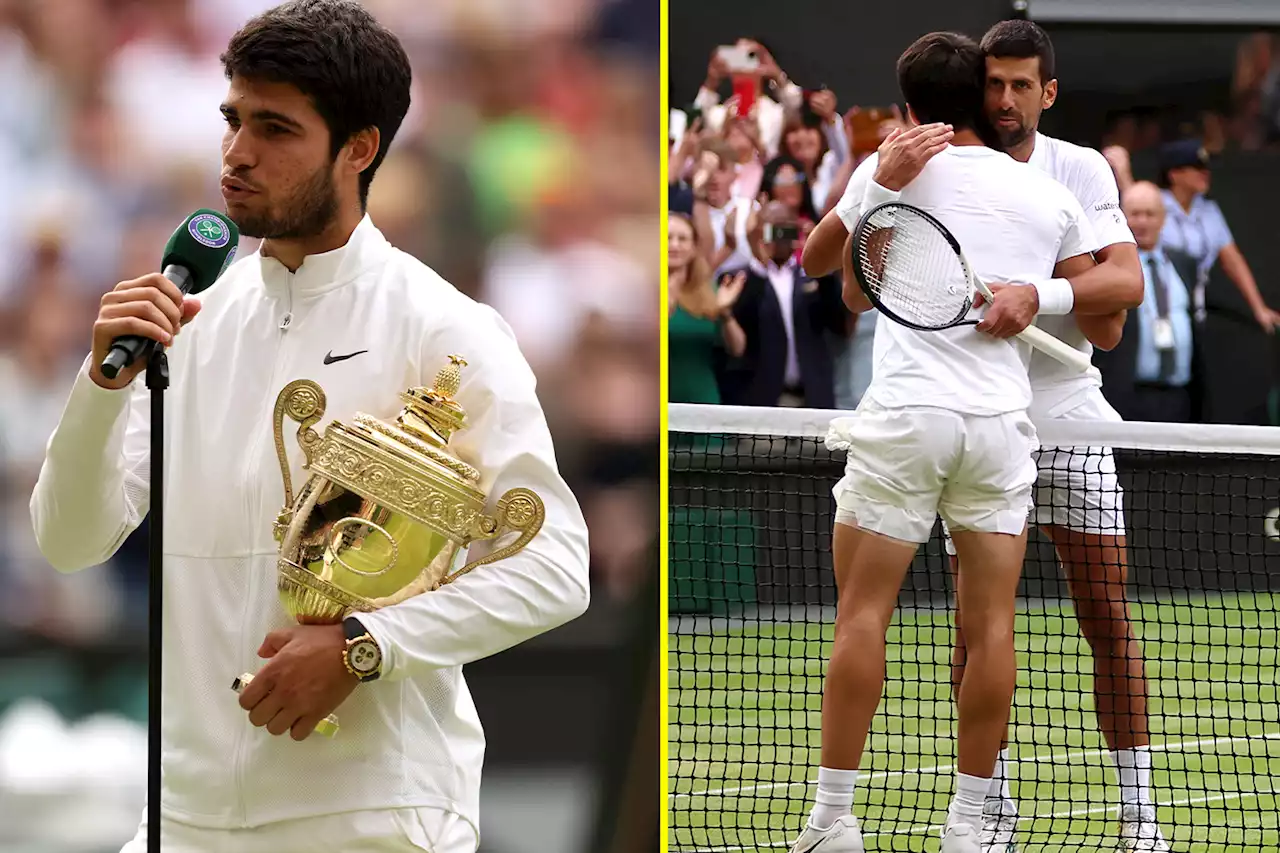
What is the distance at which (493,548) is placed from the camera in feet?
5.93

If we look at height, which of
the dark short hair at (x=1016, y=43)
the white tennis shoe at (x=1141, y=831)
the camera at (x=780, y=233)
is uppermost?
the camera at (x=780, y=233)

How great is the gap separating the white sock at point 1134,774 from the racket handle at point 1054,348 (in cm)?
82

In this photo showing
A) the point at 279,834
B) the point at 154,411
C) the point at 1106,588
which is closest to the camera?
the point at 154,411

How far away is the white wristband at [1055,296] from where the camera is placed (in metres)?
3.26

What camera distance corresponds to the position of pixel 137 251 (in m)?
3.57

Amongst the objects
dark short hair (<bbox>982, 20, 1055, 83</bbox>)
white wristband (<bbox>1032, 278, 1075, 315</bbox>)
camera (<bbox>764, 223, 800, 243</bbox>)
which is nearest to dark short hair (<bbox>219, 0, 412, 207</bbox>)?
white wristband (<bbox>1032, 278, 1075, 315</bbox>)

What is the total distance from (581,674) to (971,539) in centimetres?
79

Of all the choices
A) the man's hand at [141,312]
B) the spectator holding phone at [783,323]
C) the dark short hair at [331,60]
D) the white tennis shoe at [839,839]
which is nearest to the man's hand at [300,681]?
the man's hand at [141,312]

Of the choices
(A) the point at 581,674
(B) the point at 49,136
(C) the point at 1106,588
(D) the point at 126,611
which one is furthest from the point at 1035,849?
(B) the point at 49,136

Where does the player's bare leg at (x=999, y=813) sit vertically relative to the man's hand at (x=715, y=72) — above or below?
below

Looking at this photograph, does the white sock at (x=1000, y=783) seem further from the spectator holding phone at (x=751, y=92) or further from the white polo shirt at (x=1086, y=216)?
the spectator holding phone at (x=751, y=92)

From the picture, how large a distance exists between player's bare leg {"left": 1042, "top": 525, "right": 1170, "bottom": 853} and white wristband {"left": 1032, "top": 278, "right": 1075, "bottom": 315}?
0.58 meters

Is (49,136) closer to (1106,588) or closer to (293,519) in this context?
(293,519)

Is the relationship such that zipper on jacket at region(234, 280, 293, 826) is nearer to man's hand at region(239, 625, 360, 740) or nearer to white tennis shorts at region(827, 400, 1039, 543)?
man's hand at region(239, 625, 360, 740)
